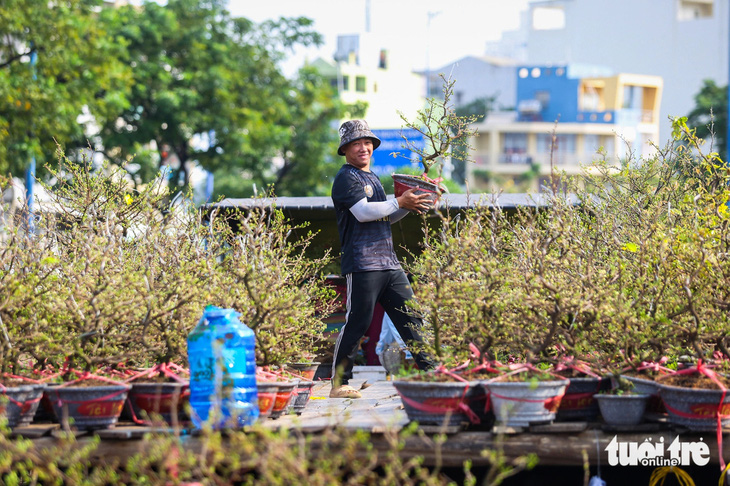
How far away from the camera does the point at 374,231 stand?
22.1ft

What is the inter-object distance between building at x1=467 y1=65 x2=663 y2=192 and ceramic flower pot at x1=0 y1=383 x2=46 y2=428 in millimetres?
64484

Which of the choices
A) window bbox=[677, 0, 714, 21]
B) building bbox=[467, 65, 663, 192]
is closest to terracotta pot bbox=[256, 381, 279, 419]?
building bbox=[467, 65, 663, 192]

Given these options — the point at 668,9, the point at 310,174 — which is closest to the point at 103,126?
the point at 310,174

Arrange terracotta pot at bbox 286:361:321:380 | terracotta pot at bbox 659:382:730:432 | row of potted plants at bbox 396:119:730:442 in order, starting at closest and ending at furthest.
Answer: terracotta pot at bbox 659:382:730:432, row of potted plants at bbox 396:119:730:442, terracotta pot at bbox 286:361:321:380

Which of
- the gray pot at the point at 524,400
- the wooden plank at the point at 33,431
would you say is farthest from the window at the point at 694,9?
the wooden plank at the point at 33,431

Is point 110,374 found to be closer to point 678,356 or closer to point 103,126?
point 678,356

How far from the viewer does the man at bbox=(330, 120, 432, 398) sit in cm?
662

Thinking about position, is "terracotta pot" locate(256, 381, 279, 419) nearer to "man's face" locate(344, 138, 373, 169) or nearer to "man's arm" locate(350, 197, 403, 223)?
"man's arm" locate(350, 197, 403, 223)

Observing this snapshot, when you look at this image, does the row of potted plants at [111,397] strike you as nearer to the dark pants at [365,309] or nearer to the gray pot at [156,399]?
the gray pot at [156,399]

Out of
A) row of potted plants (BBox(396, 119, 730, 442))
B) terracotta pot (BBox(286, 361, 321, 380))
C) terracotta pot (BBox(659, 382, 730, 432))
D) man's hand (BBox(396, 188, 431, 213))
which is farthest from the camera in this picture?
terracotta pot (BBox(286, 361, 321, 380))

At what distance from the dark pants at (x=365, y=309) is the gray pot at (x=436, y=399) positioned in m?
1.40

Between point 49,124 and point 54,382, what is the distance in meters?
13.6

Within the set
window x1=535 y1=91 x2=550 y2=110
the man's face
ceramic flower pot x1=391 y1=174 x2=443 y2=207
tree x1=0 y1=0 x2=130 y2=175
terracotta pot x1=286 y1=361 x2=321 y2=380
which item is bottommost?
terracotta pot x1=286 y1=361 x2=321 y2=380

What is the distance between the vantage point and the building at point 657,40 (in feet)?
243
